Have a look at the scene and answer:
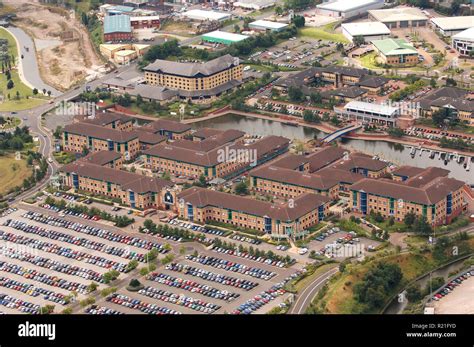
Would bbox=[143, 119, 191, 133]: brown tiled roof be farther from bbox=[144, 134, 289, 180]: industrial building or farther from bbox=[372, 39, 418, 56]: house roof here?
bbox=[372, 39, 418, 56]: house roof

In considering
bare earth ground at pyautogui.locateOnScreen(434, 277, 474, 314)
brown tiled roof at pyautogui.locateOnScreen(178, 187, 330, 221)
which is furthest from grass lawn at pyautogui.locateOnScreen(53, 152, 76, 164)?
bare earth ground at pyautogui.locateOnScreen(434, 277, 474, 314)

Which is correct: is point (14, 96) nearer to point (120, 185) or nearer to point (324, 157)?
point (120, 185)

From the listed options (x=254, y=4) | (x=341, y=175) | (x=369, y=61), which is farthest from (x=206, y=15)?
(x=341, y=175)

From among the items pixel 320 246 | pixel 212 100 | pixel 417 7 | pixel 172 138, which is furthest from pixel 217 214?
pixel 417 7

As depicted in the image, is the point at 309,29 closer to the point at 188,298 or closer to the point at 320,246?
the point at 320,246
